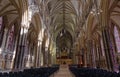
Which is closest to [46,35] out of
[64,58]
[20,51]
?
[20,51]

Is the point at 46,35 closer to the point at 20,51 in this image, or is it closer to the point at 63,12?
the point at 20,51

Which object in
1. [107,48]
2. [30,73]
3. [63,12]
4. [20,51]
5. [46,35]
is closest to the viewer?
[30,73]

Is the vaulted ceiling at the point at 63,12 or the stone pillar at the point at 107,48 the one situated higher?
the vaulted ceiling at the point at 63,12

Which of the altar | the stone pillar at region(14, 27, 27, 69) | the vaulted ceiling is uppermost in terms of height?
the vaulted ceiling

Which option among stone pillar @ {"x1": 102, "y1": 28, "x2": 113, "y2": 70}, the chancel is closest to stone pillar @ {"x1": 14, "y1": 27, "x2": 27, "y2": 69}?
the chancel

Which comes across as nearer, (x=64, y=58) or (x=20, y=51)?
(x=20, y=51)

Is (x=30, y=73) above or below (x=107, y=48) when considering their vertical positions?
below

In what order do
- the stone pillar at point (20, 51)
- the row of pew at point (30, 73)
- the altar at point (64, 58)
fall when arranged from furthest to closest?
the altar at point (64, 58) → the stone pillar at point (20, 51) → the row of pew at point (30, 73)

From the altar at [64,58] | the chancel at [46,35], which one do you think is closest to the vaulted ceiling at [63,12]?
the chancel at [46,35]

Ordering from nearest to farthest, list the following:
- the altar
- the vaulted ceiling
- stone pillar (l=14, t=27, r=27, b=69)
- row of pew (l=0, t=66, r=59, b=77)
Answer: row of pew (l=0, t=66, r=59, b=77) → stone pillar (l=14, t=27, r=27, b=69) → the vaulted ceiling → the altar

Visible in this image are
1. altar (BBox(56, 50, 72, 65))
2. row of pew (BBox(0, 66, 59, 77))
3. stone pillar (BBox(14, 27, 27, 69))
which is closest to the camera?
row of pew (BBox(0, 66, 59, 77))

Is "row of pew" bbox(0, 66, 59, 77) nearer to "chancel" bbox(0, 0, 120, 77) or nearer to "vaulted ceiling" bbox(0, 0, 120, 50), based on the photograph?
"chancel" bbox(0, 0, 120, 77)

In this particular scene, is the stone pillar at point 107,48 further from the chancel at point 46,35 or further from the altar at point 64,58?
the altar at point 64,58

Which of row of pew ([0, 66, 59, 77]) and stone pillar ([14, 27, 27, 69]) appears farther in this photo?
stone pillar ([14, 27, 27, 69])
